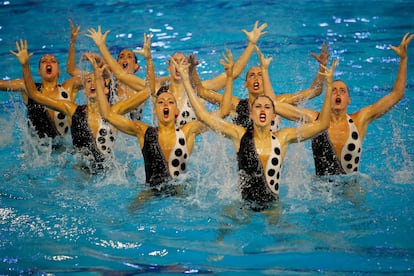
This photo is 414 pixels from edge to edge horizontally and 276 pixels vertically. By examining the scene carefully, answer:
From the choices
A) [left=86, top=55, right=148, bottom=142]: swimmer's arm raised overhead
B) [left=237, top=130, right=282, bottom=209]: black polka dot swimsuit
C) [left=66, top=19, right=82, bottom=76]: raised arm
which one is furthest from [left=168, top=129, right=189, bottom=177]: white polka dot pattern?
[left=66, top=19, right=82, bottom=76]: raised arm

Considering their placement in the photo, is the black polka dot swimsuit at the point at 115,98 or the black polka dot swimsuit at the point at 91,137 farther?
the black polka dot swimsuit at the point at 115,98

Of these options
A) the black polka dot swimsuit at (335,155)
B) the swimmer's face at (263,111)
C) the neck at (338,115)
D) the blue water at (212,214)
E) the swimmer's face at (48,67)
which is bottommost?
the blue water at (212,214)

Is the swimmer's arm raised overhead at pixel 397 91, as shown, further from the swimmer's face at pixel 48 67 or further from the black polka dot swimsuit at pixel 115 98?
the swimmer's face at pixel 48 67

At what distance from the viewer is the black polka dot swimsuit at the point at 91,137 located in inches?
244

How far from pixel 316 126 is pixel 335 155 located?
2.08 feet

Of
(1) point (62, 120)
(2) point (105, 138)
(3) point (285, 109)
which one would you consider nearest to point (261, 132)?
(3) point (285, 109)

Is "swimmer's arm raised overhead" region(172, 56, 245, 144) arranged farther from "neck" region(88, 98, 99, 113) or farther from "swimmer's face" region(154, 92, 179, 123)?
"neck" region(88, 98, 99, 113)

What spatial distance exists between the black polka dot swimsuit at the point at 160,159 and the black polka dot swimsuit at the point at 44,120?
1.71 meters

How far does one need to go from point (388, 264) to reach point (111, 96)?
3426mm

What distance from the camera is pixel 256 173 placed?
5.10 meters

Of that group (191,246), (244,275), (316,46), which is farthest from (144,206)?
(316,46)

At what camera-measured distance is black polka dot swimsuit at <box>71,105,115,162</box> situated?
620cm

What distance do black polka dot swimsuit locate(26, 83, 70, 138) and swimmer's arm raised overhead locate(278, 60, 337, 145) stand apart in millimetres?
2643

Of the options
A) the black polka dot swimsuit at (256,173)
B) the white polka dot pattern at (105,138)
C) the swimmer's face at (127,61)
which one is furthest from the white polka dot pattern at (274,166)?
the swimmer's face at (127,61)
